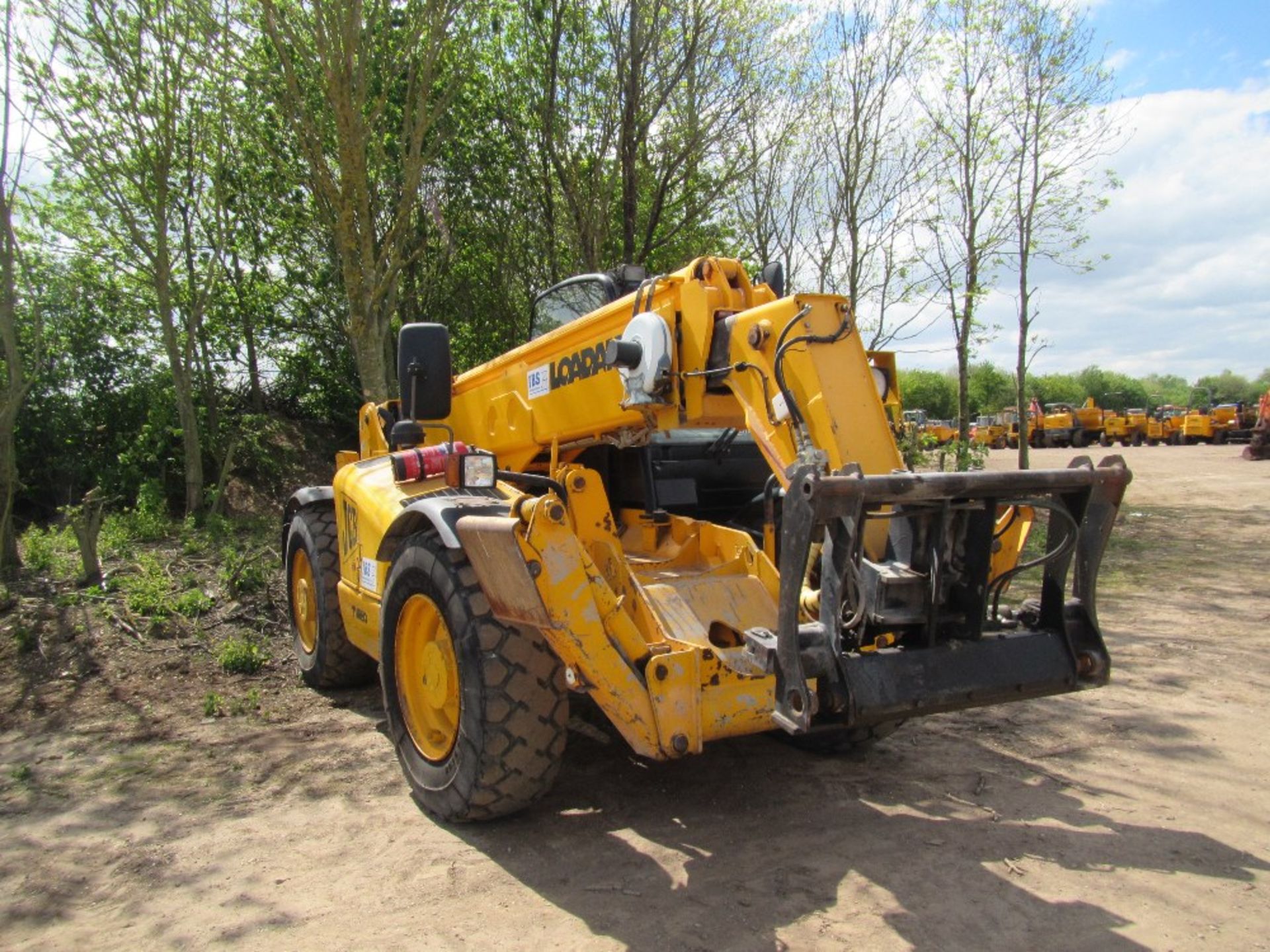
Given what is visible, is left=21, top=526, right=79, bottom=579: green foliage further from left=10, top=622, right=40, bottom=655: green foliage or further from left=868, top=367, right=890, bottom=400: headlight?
left=868, top=367, right=890, bottom=400: headlight

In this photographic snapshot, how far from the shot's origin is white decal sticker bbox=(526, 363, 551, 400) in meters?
4.62

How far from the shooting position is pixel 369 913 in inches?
120

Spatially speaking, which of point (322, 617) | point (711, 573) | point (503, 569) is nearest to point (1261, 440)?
point (711, 573)

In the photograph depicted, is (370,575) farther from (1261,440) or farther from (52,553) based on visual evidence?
(1261,440)

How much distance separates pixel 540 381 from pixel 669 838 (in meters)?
2.29

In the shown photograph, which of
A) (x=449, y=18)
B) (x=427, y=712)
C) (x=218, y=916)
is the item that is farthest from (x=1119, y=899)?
(x=449, y=18)

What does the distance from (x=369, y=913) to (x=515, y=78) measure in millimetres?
12146

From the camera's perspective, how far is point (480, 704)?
3.46 m

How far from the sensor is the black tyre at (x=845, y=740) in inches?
167

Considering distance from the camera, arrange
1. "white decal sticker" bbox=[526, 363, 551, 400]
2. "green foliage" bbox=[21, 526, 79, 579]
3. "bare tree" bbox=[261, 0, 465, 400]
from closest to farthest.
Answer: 1. "white decal sticker" bbox=[526, 363, 551, 400]
2. "green foliage" bbox=[21, 526, 79, 579]
3. "bare tree" bbox=[261, 0, 465, 400]

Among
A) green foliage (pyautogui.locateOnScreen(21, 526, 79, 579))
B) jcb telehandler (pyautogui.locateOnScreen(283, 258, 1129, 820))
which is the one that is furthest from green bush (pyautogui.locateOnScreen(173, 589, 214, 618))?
A: jcb telehandler (pyautogui.locateOnScreen(283, 258, 1129, 820))

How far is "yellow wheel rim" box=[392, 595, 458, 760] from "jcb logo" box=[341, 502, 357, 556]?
1.08m

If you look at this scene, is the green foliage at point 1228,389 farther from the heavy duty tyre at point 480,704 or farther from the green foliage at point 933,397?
the heavy duty tyre at point 480,704

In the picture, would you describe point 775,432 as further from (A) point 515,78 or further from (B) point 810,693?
(A) point 515,78
